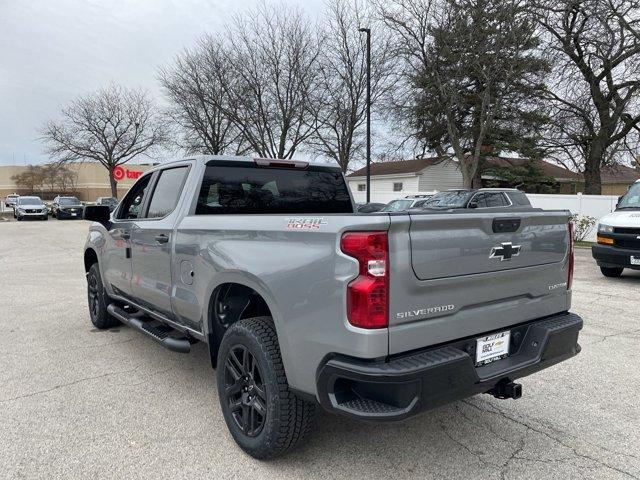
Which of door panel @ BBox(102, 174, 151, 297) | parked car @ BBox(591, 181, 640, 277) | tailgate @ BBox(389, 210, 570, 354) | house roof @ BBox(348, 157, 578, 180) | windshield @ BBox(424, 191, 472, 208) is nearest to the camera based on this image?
tailgate @ BBox(389, 210, 570, 354)

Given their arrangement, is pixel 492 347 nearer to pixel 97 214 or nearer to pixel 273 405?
pixel 273 405

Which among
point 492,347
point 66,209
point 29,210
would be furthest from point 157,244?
point 29,210

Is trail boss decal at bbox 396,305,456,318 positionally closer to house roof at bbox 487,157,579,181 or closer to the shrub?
the shrub

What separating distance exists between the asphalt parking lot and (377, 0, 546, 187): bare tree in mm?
19519

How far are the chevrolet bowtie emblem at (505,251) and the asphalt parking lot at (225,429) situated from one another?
1.27 meters

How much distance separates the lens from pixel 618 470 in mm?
2838

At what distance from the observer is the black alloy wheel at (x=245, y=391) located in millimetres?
2918

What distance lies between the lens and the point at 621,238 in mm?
8695

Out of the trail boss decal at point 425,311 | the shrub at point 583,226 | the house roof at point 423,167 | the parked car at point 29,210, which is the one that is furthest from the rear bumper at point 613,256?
the parked car at point 29,210

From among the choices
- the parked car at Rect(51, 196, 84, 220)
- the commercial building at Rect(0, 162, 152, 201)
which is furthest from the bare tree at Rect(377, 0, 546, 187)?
the commercial building at Rect(0, 162, 152, 201)

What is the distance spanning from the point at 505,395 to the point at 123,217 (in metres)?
4.10

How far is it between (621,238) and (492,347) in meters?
7.43

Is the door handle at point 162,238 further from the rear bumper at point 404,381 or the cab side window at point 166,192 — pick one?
the rear bumper at point 404,381

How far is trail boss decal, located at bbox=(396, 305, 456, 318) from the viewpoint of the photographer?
7.79ft
